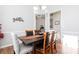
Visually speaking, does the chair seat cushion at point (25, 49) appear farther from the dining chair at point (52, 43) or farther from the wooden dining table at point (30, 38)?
the dining chair at point (52, 43)

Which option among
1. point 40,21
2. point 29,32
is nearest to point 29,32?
point 29,32

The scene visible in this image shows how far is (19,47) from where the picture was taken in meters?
1.35

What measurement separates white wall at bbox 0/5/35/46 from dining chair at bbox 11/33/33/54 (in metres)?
0.06

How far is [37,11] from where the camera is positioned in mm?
1271

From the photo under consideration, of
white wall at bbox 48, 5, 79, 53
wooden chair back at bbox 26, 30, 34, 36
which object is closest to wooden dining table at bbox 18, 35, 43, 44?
wooden chair back at bbox 26, 30, 34, 36

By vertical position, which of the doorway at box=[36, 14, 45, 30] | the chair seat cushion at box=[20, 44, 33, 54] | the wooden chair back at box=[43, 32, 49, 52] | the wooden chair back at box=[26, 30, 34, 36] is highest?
the doorway at box=[36, 14, 45, 30]

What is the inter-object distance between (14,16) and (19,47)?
0.44 m

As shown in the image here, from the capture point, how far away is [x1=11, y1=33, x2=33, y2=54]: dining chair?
128 cm

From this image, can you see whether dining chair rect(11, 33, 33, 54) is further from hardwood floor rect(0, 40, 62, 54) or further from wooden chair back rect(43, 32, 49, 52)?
wooden chair back rect(43, 32, 49, 52)

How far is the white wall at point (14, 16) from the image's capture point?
125cm

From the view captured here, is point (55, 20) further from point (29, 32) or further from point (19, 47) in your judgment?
point (19, 47)

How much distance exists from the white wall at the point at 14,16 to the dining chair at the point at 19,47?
0.06m
